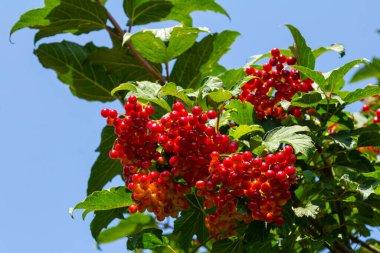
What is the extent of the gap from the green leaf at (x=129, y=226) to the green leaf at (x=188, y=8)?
1.35 metres

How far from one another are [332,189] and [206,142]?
0.77m

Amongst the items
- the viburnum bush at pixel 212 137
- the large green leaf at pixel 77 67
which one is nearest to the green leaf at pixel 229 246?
the viburnum bush at pixel 212 137

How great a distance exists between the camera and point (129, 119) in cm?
214

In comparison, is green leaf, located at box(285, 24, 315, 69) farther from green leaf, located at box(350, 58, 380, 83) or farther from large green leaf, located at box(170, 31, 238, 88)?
green leaf, located at box(350, 58, 380, 83)

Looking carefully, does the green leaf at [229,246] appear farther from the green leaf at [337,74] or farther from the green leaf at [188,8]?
the green leaf at [188,8]

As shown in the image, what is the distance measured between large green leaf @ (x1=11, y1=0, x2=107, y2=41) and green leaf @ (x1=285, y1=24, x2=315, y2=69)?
1344 mm

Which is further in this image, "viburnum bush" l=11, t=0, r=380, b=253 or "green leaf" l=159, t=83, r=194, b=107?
"green leaf" l=159, t=83, r=194, b=107

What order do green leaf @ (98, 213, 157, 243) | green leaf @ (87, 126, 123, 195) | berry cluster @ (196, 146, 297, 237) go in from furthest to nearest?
green leaf @ (98, 213, 157, 243) < green leaf @ (87, 126, 123, 195) < berry cluster @ (196, 146, 297, 237)

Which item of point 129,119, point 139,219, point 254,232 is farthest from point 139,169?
point 139,219

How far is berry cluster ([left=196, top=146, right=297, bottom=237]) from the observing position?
1.96 meters

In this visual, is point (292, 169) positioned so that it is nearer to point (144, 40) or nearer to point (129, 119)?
point (129, 119)

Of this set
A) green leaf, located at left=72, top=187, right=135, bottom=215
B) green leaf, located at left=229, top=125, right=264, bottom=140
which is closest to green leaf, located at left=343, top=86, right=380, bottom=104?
green leaf, located at left=229, top=125, right=264, bottom=140

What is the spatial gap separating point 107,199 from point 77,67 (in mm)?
1305

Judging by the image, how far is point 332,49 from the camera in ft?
8.98
